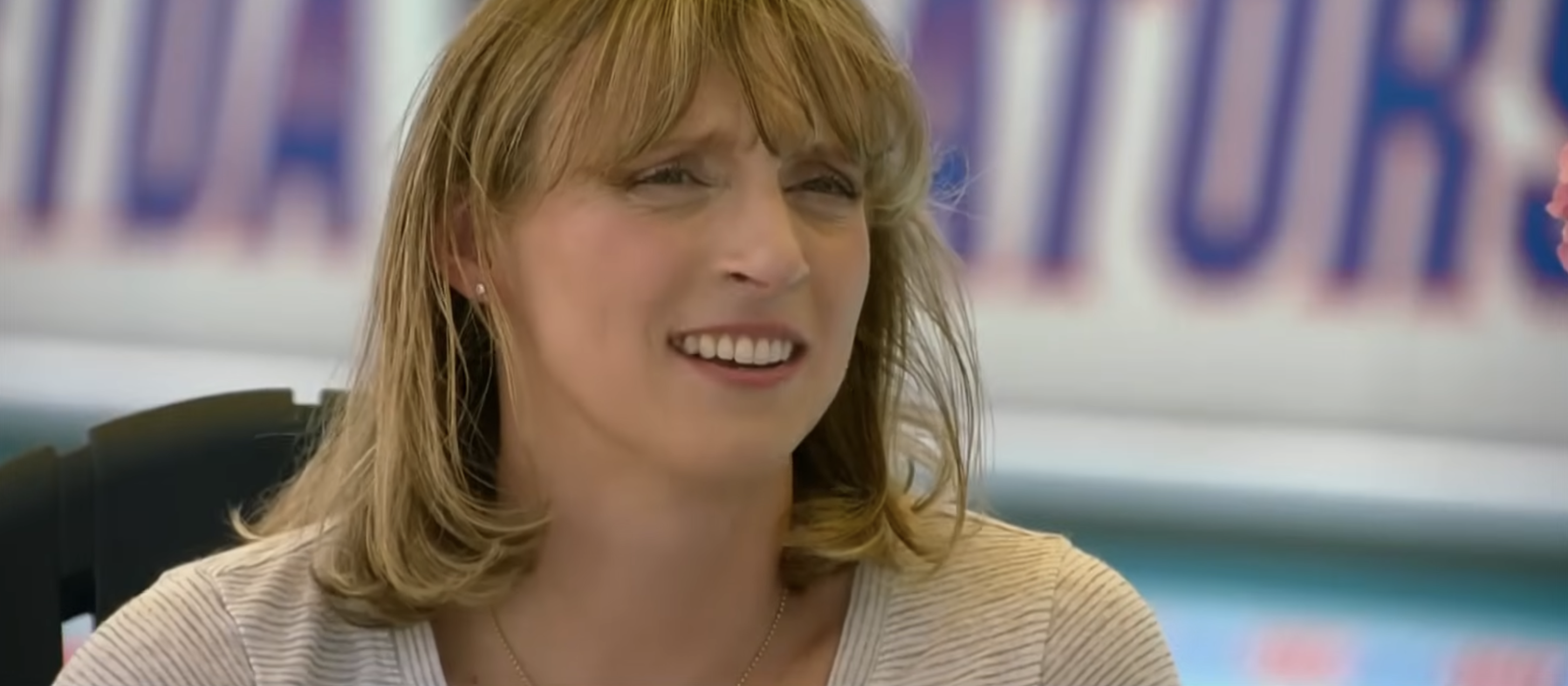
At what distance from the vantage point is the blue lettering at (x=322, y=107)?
1.89 metres

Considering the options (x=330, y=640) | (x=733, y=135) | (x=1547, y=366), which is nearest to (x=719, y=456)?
(x=733, y=135)

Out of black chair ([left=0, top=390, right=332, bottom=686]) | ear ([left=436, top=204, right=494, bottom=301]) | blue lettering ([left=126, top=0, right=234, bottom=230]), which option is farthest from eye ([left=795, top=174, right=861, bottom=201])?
blue lettering ([left=126, top=0, right=234, bottom=230])

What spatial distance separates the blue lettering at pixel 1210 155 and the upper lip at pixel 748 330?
0.82 meters

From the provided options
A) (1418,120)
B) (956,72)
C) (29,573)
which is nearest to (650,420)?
(29,573)

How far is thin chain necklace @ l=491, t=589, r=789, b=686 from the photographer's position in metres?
1.13

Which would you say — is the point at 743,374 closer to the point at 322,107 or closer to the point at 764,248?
the point at 764,248

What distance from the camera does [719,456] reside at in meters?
1.01

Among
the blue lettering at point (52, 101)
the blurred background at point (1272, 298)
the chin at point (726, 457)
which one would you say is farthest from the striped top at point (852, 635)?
the blue lettering at point (52, 101)

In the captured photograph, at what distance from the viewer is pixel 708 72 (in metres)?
1.02

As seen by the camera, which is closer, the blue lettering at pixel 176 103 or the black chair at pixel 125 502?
the black chair at pixel 125 502

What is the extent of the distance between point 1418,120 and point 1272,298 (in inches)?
8.8

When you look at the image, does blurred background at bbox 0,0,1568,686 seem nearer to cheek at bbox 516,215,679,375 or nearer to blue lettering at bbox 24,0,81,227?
blue lettering at bbox 24,0,81,227

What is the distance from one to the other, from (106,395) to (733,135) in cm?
125

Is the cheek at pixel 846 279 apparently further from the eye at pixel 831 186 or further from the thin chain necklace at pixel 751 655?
the thin chain necklace at pixel 751 655
